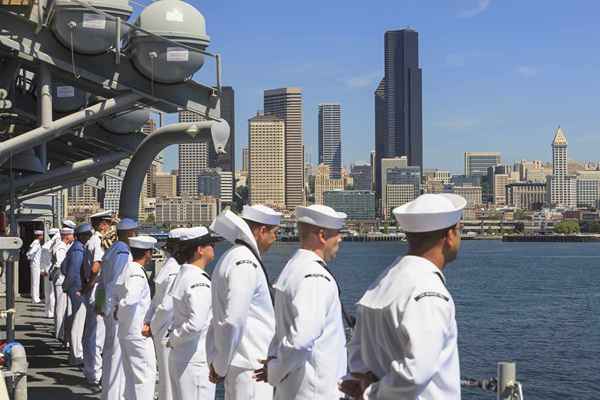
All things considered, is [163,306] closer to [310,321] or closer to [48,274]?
[310,321]

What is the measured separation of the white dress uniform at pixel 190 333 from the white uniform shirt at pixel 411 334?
3.08 meters

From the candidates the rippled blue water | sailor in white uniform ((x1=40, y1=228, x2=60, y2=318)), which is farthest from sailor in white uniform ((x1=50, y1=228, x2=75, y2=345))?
the rippled blue water

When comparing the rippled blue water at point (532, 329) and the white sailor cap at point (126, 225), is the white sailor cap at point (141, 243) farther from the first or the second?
the rippled blue water at point (532, 329)

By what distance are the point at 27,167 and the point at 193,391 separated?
20.7 feet

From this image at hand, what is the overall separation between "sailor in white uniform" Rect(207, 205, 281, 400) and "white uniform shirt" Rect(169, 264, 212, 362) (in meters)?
0.71

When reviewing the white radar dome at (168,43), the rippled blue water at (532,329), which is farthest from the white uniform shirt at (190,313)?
Answer: the rippled blue water at (532,329)

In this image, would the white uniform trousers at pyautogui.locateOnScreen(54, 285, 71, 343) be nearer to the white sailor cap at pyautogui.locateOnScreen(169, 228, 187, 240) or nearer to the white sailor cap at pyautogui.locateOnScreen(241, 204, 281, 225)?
the white sailor cap at pyautogui.locateOnScreen(169, 228, 187, 240)

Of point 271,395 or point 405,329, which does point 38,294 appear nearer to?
point 271,395

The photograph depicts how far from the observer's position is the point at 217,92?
39.8 ft

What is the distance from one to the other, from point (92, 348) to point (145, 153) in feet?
15.0

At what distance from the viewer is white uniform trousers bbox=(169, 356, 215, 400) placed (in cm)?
725

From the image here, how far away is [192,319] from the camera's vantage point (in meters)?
7.18

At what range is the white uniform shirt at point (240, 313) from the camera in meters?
6.11

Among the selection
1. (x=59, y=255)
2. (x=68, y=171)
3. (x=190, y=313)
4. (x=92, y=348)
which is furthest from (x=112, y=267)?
(x=59, y=255)
